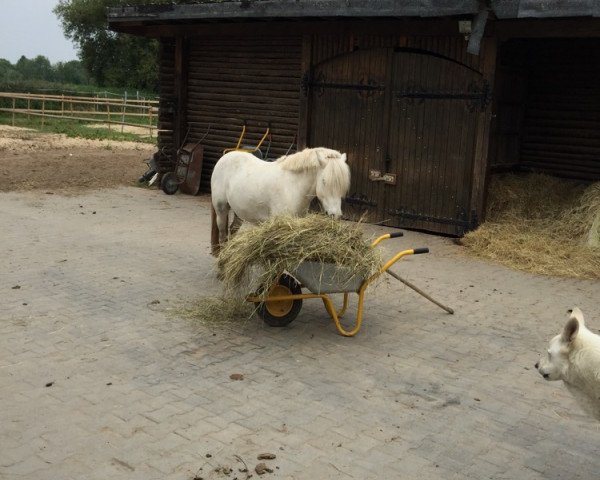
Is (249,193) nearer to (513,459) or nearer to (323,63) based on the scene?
(513,459)

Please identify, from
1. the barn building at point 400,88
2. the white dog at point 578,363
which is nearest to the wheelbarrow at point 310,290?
the white dog at point 578,363

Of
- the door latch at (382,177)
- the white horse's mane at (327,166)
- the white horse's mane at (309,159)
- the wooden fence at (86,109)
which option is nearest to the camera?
the white horse's mane at (327,166)

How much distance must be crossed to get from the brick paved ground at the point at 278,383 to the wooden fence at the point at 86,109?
20.6 metres

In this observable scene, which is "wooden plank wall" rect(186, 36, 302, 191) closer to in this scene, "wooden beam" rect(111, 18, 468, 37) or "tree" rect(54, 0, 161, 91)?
"wooden beam" rect(111, 18, 468, 37)

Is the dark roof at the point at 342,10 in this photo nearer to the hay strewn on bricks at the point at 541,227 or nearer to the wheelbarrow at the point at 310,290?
the hay strewn on bricks at the point at 541,227

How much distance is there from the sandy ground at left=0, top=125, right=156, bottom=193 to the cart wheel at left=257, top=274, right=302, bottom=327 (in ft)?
27.3

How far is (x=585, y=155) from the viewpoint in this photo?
1153 centimetres

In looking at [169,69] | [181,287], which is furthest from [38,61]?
[181,287]

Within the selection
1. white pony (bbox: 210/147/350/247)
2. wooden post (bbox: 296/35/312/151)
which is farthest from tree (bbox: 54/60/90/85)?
white pony (bbox: 210/147/350/247)

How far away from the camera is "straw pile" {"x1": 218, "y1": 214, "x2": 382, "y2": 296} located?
5.29 metres

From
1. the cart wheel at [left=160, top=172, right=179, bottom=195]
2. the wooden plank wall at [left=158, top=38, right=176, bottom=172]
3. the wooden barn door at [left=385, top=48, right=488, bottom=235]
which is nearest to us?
the wooden barn door at [left=385, top=48, right=488, bottom=235]

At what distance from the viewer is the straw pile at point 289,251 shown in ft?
17.4

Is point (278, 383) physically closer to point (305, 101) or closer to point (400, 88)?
point (400, 88)

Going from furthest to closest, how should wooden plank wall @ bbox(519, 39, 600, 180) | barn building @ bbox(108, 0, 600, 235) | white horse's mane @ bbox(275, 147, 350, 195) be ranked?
wooden plank wall @ bbox(519, 39, 600, 180)
barn building @ bbox(108, 0, 600, 235)
white horse's mane @ bbox(275, 147, 350, 195)
